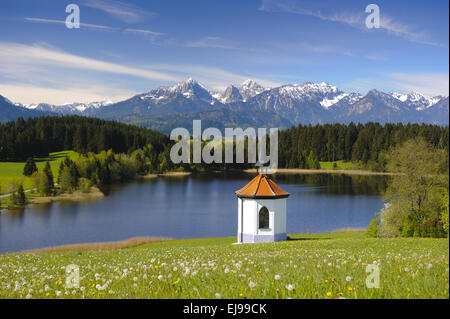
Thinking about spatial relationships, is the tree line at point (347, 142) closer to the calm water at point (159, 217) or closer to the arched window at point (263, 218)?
the calm water at point (159, 217)

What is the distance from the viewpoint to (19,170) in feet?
373

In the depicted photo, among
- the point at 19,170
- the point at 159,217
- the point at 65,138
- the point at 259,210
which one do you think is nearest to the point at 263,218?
the point at 259,210

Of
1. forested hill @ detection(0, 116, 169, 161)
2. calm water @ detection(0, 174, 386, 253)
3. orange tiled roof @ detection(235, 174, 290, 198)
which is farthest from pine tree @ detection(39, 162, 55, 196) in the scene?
orange tiled roof @ detection(235, 174, 290, 198)

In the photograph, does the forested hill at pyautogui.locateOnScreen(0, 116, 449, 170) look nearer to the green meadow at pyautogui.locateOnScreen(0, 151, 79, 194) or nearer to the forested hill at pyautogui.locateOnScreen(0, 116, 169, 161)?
the forested hill at pyautogui.locateOnScreen(0, 116, 169, 161)

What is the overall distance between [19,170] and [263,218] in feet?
346

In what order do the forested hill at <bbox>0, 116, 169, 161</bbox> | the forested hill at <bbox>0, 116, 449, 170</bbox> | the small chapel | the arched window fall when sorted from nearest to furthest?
the small chapel → the arched window → the forested hill at <bbox>0, 116, 169, 161</bbox> → the forested hill at <bbox>0, 116, 449, 170</bbox>

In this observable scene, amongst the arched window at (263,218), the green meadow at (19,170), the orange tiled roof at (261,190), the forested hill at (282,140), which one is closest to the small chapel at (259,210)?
the orange tiled roof at (261,190)

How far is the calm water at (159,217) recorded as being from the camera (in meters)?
45.8

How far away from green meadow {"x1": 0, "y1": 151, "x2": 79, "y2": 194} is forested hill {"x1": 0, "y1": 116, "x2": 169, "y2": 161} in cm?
519

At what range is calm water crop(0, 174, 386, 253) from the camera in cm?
4578

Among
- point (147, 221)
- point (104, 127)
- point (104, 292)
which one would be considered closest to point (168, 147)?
point (104, 127)

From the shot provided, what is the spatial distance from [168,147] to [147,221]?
119 m

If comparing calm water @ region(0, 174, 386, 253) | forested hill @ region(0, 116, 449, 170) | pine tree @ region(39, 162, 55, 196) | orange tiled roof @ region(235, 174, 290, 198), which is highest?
forested hill @ region(0, 116, 449, 170)

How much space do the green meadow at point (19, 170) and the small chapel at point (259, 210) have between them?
71.4m
